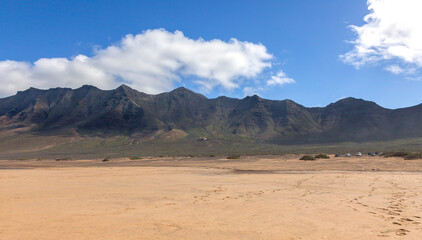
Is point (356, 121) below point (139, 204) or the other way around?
the other way around

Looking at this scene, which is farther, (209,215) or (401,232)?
(209,215)

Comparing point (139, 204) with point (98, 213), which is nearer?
point (98, 213)

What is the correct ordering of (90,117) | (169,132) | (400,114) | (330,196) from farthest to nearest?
(90,117) < (400,114) < (169,132) < (330,196)

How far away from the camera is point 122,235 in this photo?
709 cm

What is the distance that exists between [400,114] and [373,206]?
648 ft

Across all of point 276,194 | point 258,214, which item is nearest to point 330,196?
point 276,194

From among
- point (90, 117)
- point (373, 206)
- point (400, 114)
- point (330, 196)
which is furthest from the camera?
point (90, 117)

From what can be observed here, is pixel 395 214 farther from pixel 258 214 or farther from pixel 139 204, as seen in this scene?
pixel 139 204

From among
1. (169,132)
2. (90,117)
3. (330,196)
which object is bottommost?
(330,196)

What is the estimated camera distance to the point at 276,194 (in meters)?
13.8

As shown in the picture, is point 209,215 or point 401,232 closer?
point 401,232

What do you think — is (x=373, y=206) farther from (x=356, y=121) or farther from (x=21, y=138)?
(x=356, y=121)

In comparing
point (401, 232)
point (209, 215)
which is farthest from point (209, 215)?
point (401, 232)

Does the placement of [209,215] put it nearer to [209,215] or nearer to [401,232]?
[209,215]
